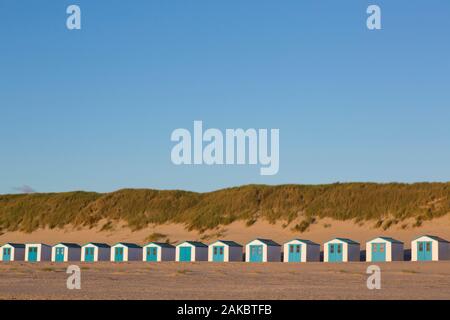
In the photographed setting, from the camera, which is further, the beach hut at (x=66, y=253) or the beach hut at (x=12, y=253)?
the beach hut at (x=12, y=253)

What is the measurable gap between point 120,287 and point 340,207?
1826 inches

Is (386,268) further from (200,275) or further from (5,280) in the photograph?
(5,280)

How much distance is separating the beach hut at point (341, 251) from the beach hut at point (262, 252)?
163 inches

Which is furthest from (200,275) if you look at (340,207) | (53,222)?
(53,222)

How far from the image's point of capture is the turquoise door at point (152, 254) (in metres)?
62.9

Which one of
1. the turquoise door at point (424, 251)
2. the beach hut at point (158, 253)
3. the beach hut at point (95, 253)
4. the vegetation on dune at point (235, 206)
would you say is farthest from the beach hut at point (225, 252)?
the turquoise door at point (424, 251)

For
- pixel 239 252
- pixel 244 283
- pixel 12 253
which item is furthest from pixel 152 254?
pixel 244 283

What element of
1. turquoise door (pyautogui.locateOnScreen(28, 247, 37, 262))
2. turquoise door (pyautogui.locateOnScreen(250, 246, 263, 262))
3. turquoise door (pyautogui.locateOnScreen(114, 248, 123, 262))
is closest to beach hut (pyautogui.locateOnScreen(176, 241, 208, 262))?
turquoise door (pyautogui.locateOnScreen(250, 246, 263, 262))

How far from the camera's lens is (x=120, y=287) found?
3131 cm

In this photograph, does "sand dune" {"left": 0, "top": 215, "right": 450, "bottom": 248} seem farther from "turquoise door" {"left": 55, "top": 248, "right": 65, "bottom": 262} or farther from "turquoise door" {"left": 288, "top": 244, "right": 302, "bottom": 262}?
"turquoise door" {"left": 55, "top": 248, "right": 65, "bottom": 262}

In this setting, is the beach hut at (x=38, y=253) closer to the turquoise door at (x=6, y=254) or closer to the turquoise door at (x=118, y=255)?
the turquoise door at (x=6, y=254)

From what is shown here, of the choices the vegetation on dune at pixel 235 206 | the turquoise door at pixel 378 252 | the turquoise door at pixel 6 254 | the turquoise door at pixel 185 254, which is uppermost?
the vegetation on dune at pixel 235 206

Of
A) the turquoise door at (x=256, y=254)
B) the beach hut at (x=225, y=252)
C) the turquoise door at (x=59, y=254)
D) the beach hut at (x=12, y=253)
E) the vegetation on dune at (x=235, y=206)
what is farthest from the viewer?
the vegetation on dune at (x=235, y=206)

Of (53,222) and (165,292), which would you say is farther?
(53,222)
